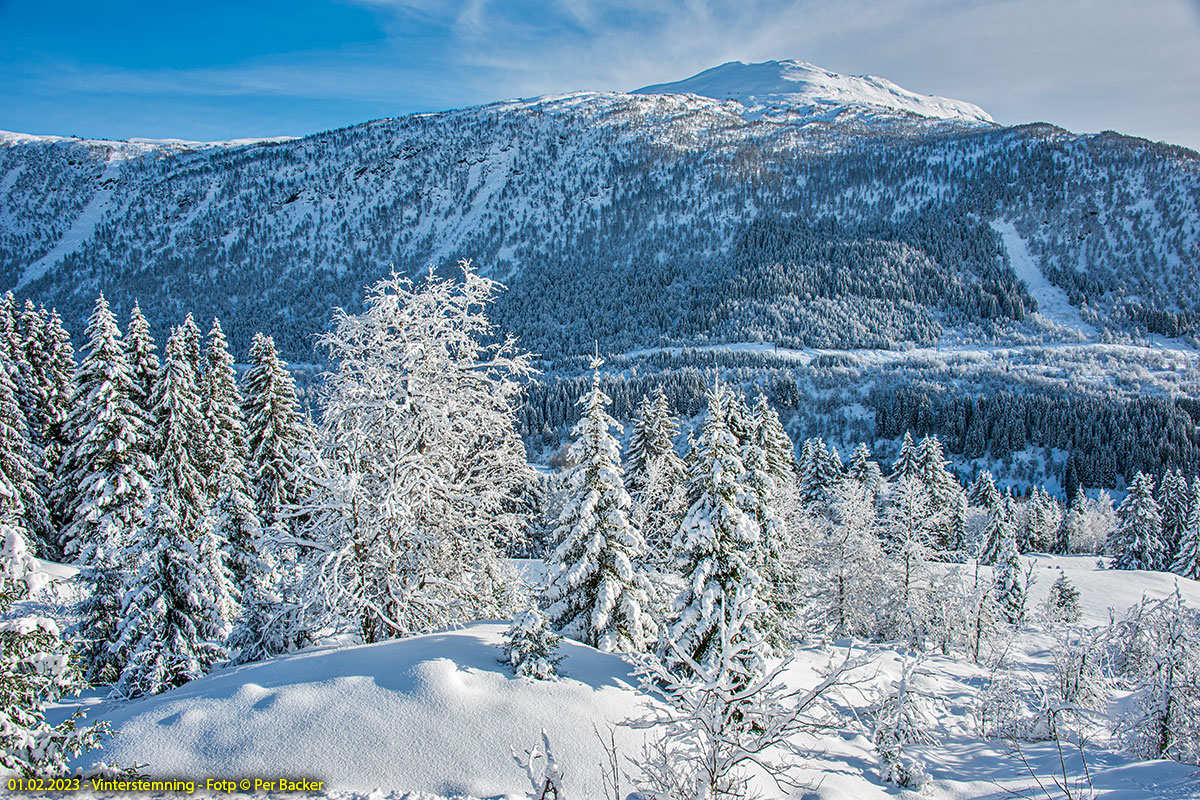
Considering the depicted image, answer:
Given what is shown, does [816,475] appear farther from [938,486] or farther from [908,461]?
[908,461]

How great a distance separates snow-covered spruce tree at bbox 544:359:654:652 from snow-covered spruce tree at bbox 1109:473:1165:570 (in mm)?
61226

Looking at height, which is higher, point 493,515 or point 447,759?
point 493,515

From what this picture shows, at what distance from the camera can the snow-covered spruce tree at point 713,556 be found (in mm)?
13547

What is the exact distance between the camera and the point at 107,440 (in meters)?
22.8

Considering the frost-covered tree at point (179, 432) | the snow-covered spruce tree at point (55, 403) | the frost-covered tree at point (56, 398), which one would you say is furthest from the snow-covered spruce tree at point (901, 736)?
the frost-covered tree at point (56, 398)

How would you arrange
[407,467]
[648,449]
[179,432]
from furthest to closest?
[648,449], [179,432], [407,467]

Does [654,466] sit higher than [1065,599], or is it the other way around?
[654,466]

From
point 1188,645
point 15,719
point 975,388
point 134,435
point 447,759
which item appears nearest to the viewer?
point 15,719

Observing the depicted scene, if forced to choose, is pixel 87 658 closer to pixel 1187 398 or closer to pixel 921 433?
pixel 921 433

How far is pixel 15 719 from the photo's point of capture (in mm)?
6441

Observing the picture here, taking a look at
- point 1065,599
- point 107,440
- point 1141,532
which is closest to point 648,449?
point 107,440

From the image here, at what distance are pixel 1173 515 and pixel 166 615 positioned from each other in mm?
79322

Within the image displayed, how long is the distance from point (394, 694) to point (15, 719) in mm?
4435

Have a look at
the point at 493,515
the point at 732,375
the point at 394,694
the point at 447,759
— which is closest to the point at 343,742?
the point at 394,694
